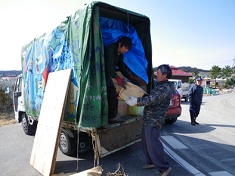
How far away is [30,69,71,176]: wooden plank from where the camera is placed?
10.9 feet

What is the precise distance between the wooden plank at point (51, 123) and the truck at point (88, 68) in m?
0.13

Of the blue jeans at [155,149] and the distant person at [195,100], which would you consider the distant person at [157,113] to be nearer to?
the blue jeans at [155,149]

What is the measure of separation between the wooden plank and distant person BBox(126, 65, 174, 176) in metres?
1.38

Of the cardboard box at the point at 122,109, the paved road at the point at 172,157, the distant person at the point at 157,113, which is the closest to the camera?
the distant person at the point at 157,113

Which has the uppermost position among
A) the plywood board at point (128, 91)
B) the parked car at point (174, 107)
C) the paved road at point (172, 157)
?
the plywood board at point (128, 91)

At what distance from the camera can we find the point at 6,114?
38.7ft

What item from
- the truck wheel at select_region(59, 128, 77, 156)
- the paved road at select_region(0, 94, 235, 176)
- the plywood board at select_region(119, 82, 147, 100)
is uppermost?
the plywood board at select_region(119, 82, 147, 100)

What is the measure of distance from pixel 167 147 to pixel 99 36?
335cm

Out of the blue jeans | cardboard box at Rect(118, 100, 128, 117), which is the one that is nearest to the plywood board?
the blue jeans

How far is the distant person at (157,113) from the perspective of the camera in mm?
3084

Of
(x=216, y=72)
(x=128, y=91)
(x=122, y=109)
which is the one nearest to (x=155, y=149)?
(x=128, y=91)

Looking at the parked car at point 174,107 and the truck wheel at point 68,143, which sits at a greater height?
the parked car at point 174,107

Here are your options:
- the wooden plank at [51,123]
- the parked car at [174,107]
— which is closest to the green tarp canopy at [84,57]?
the wooden plank at [51,123]

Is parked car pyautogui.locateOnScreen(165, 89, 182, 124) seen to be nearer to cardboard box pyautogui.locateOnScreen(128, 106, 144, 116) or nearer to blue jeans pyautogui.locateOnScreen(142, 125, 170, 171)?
cardboard box pyautogui.locateOnScreen(128, 106, 144, 116)
